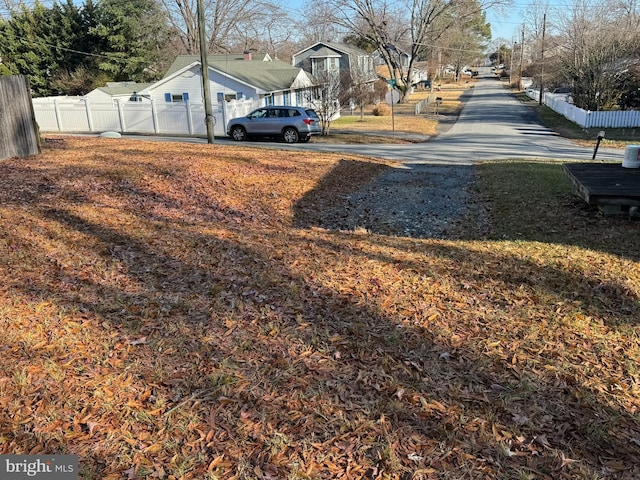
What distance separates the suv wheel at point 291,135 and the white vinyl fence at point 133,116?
3.73 meters

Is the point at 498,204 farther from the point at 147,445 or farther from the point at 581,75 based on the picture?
the point at 581,75

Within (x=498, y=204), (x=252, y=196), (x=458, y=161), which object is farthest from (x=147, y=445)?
(x=458, y=161)

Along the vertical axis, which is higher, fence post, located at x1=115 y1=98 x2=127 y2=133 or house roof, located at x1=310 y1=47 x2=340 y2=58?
house roof, located at x1=310 y1=47 x2=340 y2=58

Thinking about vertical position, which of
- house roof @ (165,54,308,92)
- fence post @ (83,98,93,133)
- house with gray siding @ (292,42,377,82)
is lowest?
fence post @ (83,98,93,133)

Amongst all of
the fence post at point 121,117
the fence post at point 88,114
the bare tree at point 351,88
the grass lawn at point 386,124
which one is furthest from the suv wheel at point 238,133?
the fence post at point 88,114

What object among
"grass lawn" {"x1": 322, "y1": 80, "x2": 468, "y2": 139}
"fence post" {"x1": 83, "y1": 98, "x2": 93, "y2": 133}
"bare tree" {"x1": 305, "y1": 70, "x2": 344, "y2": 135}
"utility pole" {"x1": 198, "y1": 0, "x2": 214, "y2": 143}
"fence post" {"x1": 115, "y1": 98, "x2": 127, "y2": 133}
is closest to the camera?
"utility pole" {"x1": 198, "y1": 0, "x2": 214, "y2": 143}

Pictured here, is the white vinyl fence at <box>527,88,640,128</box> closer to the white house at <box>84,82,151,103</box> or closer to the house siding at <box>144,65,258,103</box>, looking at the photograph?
the house siding at <box>144,65,258,103</box>

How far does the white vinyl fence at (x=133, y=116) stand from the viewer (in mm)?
23703

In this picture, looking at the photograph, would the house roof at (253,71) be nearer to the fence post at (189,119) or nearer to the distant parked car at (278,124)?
the fence post at (189,119)

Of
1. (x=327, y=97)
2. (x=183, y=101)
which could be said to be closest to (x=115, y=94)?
(x=183, y=101)

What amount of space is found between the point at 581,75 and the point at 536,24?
24.9 metres

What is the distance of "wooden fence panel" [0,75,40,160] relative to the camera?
8922 millimetres

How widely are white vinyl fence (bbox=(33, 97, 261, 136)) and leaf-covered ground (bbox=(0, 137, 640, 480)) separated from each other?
59.5 ft

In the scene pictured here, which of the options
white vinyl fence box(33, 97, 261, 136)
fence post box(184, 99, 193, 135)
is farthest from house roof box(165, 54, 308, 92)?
fence post box(184, 99, 193, 135)
